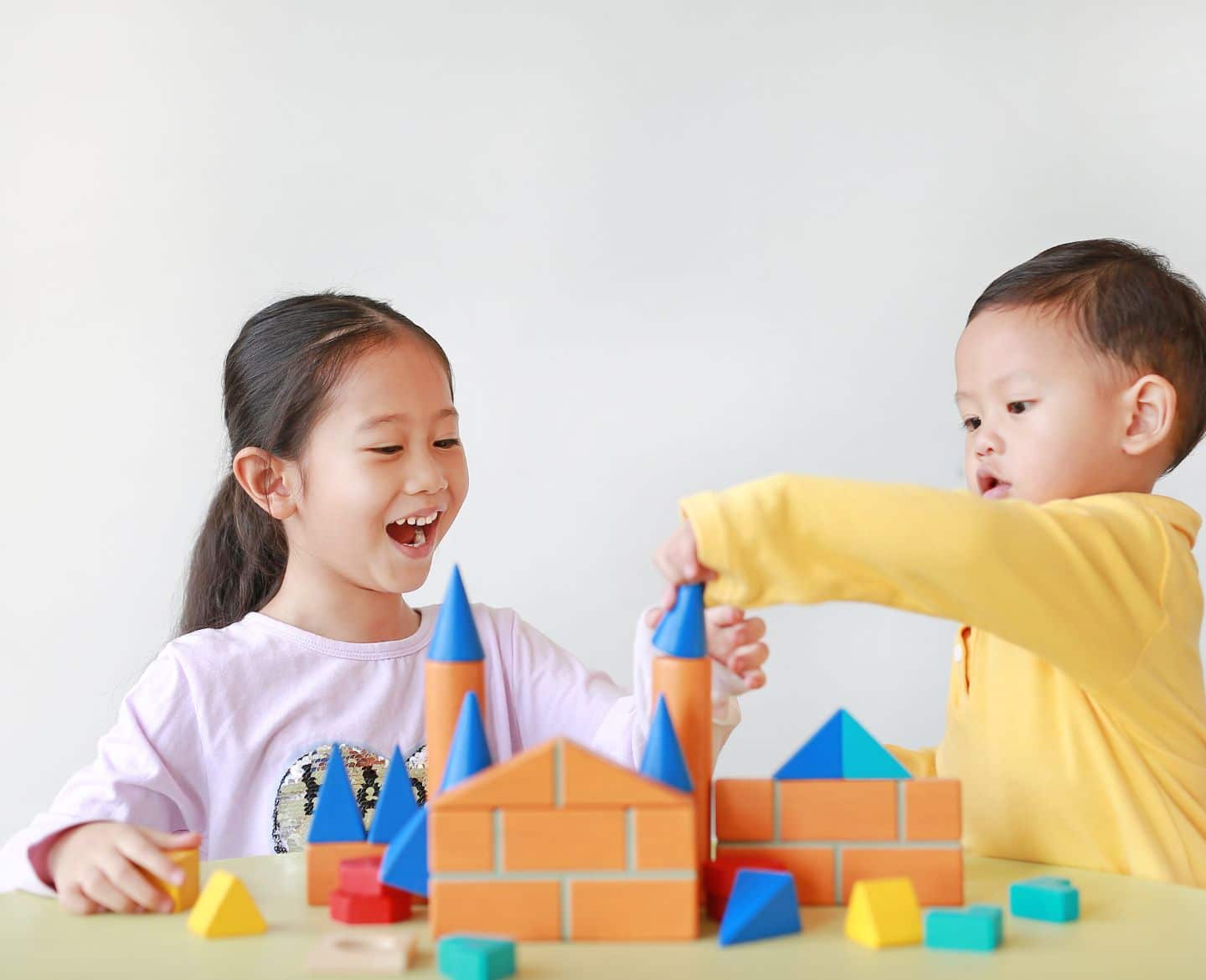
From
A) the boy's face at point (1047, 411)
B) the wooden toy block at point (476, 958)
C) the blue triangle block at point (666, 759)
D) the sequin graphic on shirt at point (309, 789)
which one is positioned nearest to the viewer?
the wooden toy block at point (476, 958)

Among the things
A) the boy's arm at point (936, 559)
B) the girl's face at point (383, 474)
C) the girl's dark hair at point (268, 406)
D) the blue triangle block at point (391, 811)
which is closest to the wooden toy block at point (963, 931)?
the boy's arm at point (936, 559)

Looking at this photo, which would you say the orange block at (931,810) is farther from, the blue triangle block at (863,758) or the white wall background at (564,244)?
the white wall background at (564,244)

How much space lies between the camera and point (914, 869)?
848 millimetres

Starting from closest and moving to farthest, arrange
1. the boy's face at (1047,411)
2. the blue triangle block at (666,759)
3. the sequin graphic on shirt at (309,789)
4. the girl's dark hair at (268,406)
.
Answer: the blue triangle block at (666,759)
the boy's face at (1047,411)
the sequin graphic on shirt at (309,789)
the girl's dark hair at (268,406)

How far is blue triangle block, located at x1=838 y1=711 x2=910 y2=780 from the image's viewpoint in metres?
0.85

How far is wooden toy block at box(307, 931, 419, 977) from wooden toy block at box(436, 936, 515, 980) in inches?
0.9

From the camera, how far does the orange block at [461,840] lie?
2.47 ft

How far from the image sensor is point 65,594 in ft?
7.35

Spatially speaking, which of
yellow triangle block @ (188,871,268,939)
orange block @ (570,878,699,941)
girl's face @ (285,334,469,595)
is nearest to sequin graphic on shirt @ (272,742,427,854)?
girl's face @ (285,334,469,595)

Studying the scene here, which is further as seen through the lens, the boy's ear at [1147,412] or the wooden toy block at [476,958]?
the boy's ear at [1147,412]

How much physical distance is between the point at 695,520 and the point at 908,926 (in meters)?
0.26

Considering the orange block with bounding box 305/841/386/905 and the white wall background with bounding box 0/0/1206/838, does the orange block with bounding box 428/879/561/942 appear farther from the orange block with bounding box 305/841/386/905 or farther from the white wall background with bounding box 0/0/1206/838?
the white wall background with bounding box 0/0/1206/838

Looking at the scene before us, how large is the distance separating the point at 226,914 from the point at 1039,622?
559mm

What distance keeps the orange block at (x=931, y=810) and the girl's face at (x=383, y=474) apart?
70 cm
